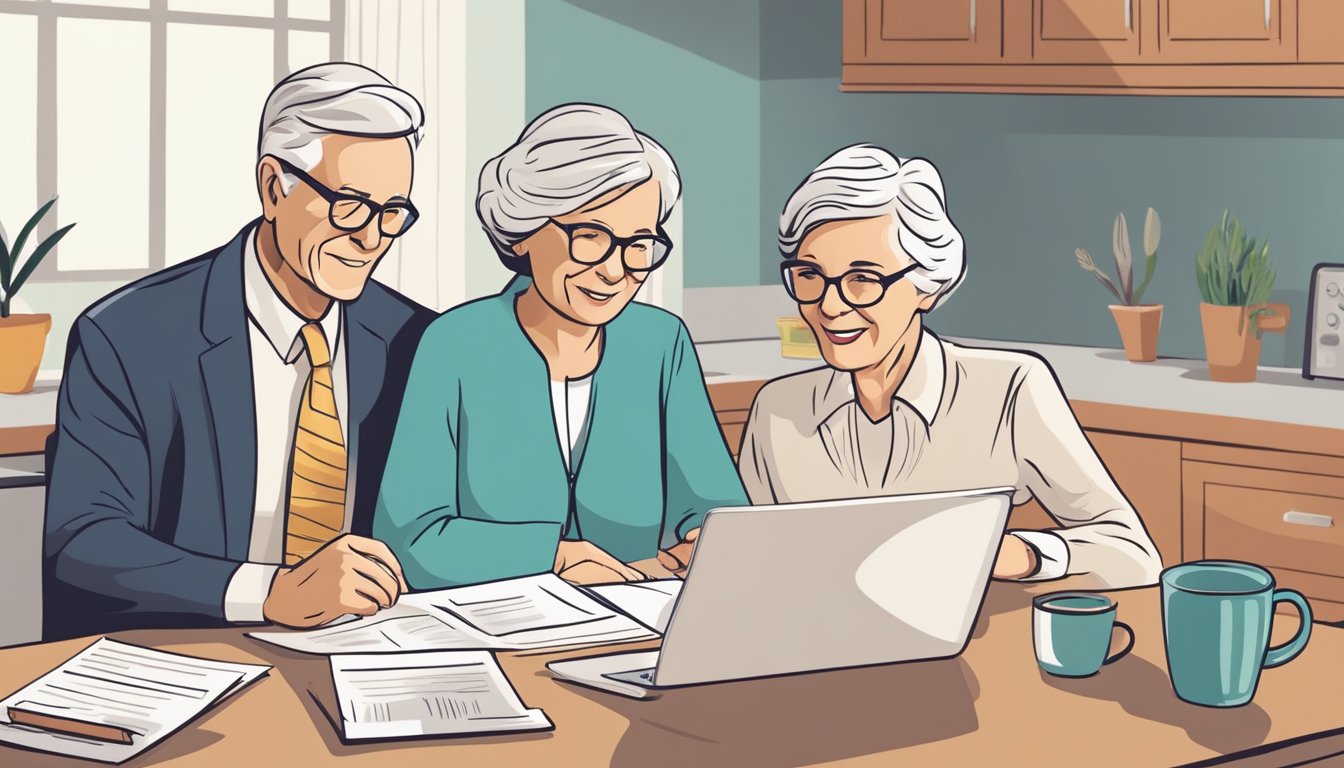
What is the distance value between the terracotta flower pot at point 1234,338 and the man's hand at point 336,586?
2.42m

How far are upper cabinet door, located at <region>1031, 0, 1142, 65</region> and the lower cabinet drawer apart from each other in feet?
3.48

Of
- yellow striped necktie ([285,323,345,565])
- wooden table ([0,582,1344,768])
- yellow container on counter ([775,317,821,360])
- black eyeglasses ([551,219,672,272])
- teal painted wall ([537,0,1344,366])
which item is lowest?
wooden table ([0,582,1344,768])

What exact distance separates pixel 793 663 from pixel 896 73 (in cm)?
274

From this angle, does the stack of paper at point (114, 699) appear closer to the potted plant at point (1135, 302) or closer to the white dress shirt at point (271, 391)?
the white dress shirt at point (271, 391)

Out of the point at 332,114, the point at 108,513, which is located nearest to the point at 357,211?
the point at 332,114

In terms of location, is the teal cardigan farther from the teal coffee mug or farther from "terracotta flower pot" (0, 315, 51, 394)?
"terracotta flower pot" (0, 315, 51, 394)

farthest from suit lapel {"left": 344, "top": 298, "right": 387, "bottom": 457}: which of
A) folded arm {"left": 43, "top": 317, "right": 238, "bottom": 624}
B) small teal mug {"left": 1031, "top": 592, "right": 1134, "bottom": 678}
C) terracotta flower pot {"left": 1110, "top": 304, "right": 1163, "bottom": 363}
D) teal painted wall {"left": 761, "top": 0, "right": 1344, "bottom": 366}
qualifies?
teal painted wall {"left": 761, "top": 0, "right": 1344, "bottom": 366}

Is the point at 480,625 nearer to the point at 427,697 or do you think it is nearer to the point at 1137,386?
the point at 427,697

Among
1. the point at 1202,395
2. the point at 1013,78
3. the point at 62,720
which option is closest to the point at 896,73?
the point at 1013,78

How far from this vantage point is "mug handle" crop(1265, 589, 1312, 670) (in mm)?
1522

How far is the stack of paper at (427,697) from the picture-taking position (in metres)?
1.41

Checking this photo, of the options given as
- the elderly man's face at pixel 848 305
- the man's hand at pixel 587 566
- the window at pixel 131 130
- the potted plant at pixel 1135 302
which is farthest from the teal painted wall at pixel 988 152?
the man's hand at pixel 587 566

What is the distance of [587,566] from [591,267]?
17.4 inches

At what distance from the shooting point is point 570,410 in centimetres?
230
